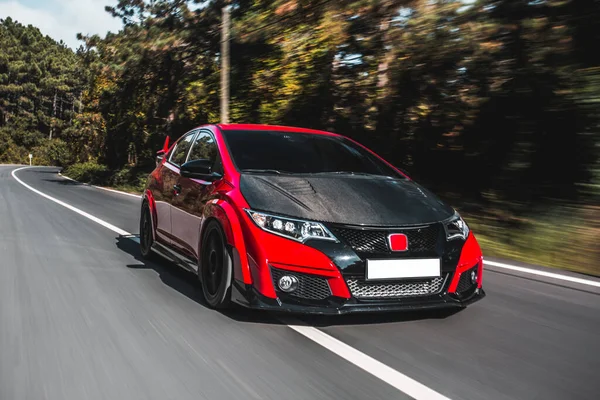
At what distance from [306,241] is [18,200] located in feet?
47.5

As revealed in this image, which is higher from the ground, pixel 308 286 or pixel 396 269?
pixel 396 269

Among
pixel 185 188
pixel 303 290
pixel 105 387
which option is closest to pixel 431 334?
pixel 303 290

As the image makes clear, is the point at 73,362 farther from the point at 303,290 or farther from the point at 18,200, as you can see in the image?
the point at 18,200

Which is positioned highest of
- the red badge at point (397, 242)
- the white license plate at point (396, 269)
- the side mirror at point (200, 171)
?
the side mirror at point (200, 171)

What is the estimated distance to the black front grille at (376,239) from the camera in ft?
13.3

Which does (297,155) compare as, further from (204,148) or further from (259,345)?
(259,345)

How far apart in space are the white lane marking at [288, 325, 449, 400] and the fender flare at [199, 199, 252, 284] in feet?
1.56

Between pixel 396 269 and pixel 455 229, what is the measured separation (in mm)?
632

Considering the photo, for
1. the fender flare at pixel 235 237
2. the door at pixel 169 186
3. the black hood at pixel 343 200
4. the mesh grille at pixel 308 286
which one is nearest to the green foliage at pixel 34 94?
the door at pixel 169 186

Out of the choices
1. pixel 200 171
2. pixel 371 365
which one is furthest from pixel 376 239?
pixel 200 171

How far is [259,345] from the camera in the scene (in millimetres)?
3904

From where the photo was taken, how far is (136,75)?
92.1ft

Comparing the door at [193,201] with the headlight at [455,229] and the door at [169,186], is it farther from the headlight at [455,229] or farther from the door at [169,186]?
the headlight at [455,229]

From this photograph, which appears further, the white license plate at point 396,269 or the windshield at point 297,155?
the windshield at point 297,155
